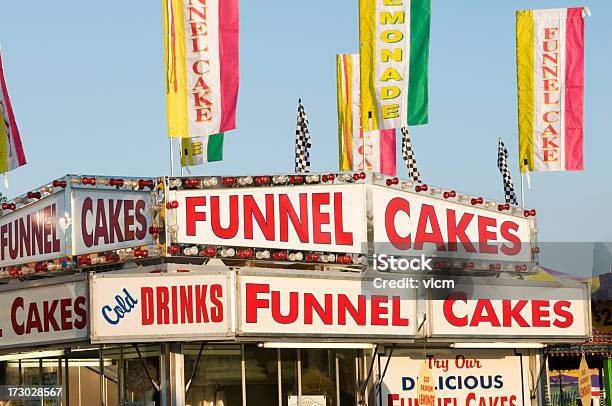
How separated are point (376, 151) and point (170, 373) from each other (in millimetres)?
17535

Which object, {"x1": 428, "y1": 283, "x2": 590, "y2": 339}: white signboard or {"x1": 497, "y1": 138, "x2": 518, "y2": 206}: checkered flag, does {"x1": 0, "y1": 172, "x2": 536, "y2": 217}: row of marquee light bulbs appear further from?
{"x1": 497, "y1": 138, "x2": 518, "y2": 206}: checkered flag

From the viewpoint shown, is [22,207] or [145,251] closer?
[145,251]

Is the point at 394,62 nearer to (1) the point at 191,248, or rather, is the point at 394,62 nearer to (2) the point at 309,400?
(1) the point at 191,248

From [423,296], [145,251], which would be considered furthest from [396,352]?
[145,251]

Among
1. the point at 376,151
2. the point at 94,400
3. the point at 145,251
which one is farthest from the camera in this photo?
the point at 376,151

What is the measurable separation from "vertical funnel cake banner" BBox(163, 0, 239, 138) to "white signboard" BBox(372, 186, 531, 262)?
437 cm

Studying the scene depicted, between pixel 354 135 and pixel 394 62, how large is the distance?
11.1 m

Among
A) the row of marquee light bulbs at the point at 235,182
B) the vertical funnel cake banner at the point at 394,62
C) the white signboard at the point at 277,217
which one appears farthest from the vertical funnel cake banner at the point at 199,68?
the vertical funnel cake banner at the point at 394,62

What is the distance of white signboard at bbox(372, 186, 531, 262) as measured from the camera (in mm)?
23875

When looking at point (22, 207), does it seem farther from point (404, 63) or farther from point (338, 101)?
point (338, 101)

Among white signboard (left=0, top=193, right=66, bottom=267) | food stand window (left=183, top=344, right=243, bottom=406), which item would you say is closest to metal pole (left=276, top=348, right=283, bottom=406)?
food stand window (left=183, top=344, right=243, bottom=406)

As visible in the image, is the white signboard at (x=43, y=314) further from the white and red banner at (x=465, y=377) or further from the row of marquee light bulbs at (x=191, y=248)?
the white and red banner at (x=465, y=377)

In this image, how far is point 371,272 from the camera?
2331 centimetres

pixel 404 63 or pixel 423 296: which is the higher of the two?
pixel 404 63
